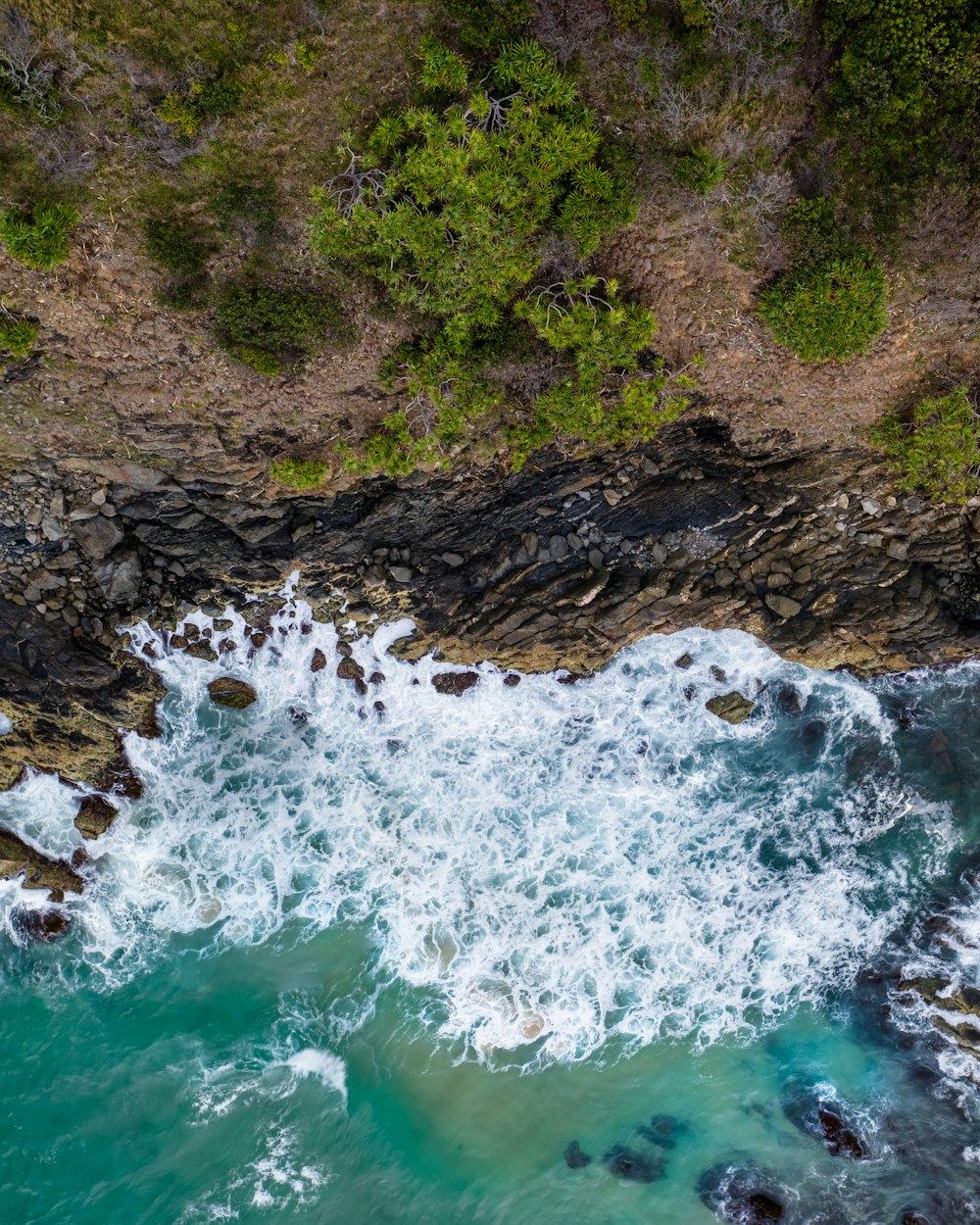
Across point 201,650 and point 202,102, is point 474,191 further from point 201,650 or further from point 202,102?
point 201,650

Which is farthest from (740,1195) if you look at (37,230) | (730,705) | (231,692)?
(37,230)

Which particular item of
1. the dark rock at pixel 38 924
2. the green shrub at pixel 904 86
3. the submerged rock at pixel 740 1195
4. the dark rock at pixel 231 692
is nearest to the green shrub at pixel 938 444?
the green shrub at pixel 904 86

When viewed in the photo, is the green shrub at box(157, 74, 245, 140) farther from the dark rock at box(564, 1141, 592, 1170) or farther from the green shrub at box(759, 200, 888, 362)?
the dark rock at box(564, 1141, 592, 1170)

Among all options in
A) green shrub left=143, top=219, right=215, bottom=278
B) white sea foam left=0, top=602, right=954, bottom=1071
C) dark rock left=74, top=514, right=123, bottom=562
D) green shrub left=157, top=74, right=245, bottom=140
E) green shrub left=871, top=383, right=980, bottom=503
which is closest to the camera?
green shrub left=157, top=74, right=245, bottom=140

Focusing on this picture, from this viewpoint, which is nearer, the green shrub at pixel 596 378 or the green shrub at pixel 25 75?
the green shrub at pixel 25 75

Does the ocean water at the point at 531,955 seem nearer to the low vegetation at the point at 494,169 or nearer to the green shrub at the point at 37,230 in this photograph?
the low vegetation at the point at 494,169

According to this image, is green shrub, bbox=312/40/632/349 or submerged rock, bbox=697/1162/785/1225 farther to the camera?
submerged rock, bbox=697/1162/785/1225

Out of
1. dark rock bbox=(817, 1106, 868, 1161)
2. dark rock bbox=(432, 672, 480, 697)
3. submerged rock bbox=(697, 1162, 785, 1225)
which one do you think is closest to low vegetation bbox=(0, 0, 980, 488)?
dark rock bbox=(432, 672, 480, 697)
